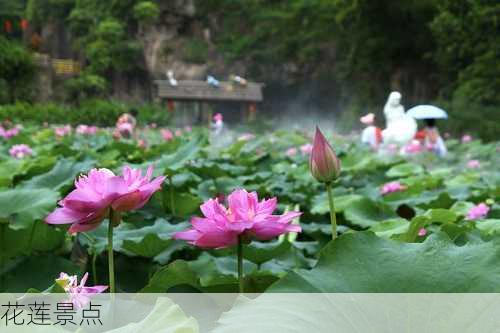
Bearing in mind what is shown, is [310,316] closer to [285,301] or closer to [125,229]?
[285,301]

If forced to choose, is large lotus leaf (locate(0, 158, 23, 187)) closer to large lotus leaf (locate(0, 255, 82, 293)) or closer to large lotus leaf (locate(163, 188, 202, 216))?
large lotus leaf (locate(163, 188, 202, 216))

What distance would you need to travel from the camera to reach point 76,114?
39.6 feet

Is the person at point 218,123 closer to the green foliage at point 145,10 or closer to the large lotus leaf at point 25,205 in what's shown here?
the large lotus leaf at point 25,205

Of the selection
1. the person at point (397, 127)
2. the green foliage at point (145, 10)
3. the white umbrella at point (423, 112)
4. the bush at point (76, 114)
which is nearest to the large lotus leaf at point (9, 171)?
the white umbrella at point (423, 112)

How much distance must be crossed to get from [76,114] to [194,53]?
16.3ft

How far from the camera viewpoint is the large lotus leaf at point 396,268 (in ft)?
1.43

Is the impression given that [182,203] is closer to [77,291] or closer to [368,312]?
[77,291]

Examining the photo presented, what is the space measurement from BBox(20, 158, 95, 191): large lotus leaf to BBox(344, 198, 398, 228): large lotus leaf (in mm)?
555

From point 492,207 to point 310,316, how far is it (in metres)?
1.17

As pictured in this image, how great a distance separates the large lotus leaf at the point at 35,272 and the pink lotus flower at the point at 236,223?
41 centimetres

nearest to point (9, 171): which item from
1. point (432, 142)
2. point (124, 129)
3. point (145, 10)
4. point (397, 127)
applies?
point (124, 129)

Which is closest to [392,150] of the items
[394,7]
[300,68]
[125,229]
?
[125,229]

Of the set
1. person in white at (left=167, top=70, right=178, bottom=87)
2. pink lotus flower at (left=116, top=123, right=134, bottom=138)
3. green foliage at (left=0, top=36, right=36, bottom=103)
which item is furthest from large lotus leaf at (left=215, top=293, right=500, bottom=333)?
green foliage at (left=0, top=36, right=36, bottom=103)

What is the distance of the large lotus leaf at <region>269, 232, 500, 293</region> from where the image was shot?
44 cm
